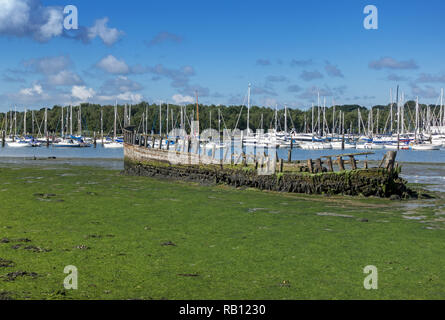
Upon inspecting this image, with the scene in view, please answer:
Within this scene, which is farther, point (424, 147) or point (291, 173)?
point (424, 147)

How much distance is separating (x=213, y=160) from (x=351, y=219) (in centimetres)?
1765

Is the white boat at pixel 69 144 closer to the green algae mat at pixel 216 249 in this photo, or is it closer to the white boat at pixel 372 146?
the white boat at pixel 372 146

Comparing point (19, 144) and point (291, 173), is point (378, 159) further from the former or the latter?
point (19, 144)

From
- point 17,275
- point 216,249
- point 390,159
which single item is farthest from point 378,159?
point 17,275

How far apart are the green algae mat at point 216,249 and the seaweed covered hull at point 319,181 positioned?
9.23ft

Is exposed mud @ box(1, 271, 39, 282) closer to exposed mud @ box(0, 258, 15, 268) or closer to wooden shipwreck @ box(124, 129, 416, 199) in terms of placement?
exposed mud @ box(0, 258, 15, 268)

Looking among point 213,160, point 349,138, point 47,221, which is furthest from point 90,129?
point 47,221

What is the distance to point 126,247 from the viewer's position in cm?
1292

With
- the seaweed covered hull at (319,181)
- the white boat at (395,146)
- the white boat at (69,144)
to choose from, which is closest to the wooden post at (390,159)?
the seaweed covered hull at (319,181)

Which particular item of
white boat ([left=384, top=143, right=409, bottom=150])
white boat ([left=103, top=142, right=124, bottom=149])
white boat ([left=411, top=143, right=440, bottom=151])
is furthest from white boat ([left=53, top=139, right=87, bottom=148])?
white boat ([left=411, top=143, right=440, bottom=151])

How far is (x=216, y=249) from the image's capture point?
42.3 feet

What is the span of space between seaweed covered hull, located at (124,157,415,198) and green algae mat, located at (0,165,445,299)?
9.23ft

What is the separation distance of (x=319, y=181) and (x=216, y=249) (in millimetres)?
15559
